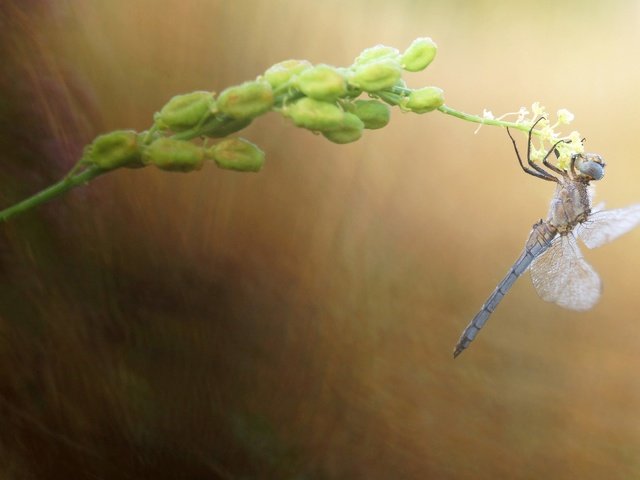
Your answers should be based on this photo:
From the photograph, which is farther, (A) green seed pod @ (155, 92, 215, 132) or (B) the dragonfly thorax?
(B) the dragonfly thorax

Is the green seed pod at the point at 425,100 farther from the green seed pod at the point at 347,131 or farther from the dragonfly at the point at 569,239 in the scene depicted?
the dragonfly at the point at 569,239

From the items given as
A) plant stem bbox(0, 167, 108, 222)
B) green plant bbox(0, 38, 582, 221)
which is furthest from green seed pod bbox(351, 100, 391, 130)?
plant stem bbox(0, 167, 108, 222)

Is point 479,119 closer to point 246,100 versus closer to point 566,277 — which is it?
point 246,100

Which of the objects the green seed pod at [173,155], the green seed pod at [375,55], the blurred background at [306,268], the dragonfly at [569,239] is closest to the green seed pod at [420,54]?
the green seed pod at [375,55]

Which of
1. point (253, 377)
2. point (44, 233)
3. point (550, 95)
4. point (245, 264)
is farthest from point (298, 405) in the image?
point (550, 95)

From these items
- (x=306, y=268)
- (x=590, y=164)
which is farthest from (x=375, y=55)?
(x=306, y=268)

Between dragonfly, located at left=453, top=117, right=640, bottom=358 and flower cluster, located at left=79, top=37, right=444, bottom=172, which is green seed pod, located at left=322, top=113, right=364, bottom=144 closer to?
flower cluster, located at left=79, top=37, right=444, bottom=172

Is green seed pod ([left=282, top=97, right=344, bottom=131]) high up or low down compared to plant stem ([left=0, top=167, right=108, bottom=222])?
up
